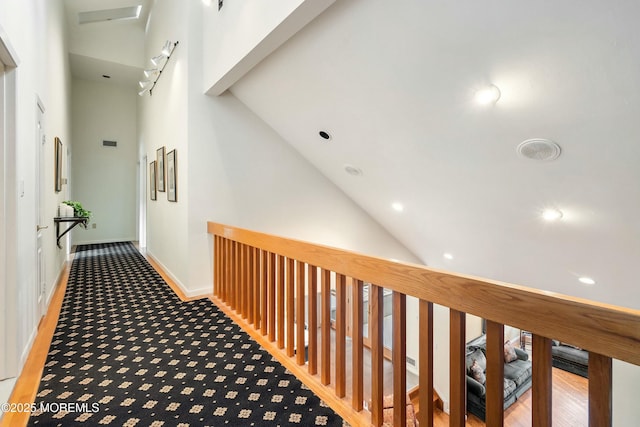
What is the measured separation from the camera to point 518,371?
19.1 ft

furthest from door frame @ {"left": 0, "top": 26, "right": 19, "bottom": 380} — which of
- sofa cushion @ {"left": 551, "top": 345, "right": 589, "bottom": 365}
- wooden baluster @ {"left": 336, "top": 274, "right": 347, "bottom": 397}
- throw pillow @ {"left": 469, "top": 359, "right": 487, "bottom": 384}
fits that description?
sofa cushion @ {"left": 551, "top": 345, "right": 589, "bottom": 365}

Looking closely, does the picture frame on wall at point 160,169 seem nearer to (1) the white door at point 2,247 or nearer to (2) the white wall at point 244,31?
(2) the white wall at point 244,31

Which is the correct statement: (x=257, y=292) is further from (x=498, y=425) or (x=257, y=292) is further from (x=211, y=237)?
(x=498, y=425)

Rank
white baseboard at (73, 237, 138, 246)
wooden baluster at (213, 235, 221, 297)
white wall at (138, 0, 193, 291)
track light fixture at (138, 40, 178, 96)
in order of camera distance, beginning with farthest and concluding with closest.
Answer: white baseboard at (73, 237, 138, 246), track light fixture at (138, 40, 178, 96), white wall at (138, 0, 193, 291), wooden baluster at (213, 235, 221, 297)

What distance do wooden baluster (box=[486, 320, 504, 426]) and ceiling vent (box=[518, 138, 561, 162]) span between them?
1748mm

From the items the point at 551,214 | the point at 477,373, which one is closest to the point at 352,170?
the point at 551,214

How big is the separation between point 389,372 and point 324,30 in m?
5.12

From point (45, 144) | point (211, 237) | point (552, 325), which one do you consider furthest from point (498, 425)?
point (45, 144)

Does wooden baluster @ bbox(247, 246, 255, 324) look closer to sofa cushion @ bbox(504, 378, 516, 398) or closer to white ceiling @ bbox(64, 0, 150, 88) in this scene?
sofa cushion @ bbox(504, 378, 516, 398)

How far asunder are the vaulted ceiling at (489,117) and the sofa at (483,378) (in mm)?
2311

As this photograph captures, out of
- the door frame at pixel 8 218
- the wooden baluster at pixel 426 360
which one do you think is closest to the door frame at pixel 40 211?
the door frame at pixel 8 218

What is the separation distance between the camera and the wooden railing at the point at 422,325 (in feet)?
2.82

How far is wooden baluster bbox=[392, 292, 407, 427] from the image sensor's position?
1.41 m

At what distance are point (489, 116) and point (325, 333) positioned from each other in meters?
1.90
